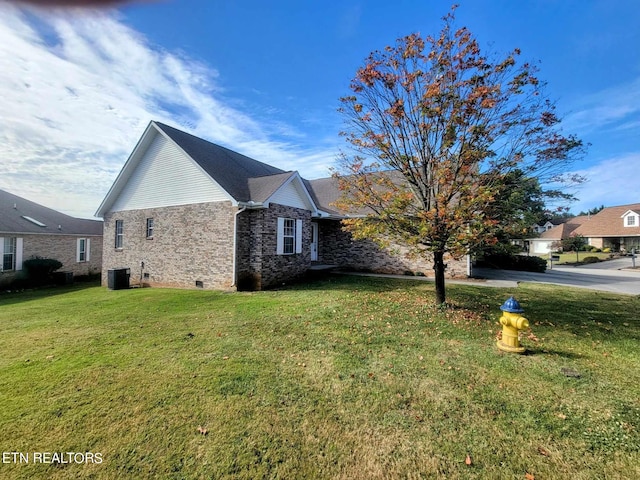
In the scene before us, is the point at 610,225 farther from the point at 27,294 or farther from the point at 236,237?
the point at 27,294

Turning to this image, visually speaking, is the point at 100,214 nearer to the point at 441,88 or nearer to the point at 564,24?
the point at 441,88

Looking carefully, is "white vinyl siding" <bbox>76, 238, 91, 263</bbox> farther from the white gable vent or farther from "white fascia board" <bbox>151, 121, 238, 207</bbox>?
"white fascia board" <bbox>151, 121, 238, 207</bbox>

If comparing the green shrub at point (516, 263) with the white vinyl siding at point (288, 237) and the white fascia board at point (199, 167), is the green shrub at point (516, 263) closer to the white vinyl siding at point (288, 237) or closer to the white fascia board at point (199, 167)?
the white vinyl siding at point (288, 237)

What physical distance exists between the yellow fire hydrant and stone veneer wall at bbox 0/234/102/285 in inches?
952

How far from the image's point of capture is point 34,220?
1967 cm

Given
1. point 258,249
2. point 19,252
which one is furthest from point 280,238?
point 19,252

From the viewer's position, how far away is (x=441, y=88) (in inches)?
272

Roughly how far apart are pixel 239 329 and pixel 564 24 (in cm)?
1147

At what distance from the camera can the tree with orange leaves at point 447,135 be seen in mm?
6621

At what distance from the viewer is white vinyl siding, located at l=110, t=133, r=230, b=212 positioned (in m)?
12.3

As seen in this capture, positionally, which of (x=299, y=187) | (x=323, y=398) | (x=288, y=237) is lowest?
(x=323, y=398)

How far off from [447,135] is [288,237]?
7983mm

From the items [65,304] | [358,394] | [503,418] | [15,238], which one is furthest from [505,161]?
[15,238]

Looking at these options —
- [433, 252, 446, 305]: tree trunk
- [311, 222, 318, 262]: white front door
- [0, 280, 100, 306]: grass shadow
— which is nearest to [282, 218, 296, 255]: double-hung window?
[311, 222, 318, 262]: white front door
